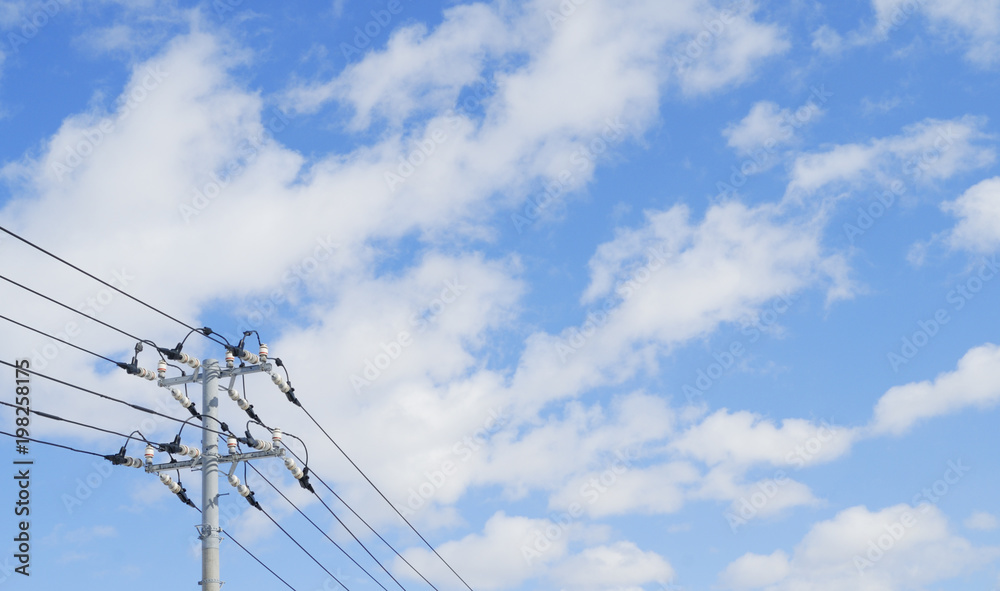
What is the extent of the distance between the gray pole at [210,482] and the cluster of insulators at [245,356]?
29 centimetres

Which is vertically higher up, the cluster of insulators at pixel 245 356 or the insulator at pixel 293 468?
the cluster of insulators at pixel 245 356

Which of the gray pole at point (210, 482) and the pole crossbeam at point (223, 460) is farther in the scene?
the pole crossbeam at point (223, 460)

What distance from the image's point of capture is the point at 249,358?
67.2ft

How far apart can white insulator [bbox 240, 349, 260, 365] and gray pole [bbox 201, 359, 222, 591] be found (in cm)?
56

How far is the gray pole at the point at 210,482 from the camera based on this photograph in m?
19.4

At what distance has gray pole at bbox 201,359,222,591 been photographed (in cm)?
1936

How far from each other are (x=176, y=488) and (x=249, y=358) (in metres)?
3.26

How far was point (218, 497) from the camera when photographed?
65.7ft

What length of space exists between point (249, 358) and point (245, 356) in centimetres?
11

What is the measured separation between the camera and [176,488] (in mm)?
21016

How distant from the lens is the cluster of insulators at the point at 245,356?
2039 centimetres

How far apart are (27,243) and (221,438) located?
6447 mm

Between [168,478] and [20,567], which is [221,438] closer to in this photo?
[168,478]

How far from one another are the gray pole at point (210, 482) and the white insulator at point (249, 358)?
556mm
